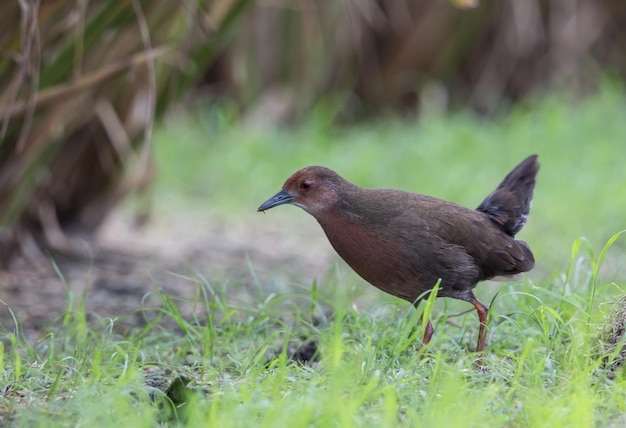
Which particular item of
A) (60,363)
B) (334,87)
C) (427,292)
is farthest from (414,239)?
(334,87)

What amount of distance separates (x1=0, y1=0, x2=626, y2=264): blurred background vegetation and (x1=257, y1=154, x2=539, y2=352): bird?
0.91m

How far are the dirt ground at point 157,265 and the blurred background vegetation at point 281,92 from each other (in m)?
0.22

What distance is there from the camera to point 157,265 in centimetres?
514

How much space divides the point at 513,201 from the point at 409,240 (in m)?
0.68

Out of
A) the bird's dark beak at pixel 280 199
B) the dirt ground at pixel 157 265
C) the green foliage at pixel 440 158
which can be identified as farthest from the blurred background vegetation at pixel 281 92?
the bird's dark beak at pixel 280 199

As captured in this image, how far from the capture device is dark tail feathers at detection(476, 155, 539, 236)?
3.81m

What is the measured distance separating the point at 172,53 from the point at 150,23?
0.30 m

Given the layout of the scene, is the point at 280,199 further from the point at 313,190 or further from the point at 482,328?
the point at 482,328

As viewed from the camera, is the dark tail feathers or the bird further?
the dark tail feathers

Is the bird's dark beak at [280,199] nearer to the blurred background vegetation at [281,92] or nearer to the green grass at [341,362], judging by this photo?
the green grass at [341,362]

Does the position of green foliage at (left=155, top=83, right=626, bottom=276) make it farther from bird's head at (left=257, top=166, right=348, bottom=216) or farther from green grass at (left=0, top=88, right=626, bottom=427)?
bird's head at (left=257, top=166, right=348, bottom=216)

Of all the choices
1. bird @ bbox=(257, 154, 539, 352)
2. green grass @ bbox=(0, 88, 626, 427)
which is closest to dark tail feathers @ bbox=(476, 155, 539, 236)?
bird @ bbox=(257, 154, 539, 352)

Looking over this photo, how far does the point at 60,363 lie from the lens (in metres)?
3.11

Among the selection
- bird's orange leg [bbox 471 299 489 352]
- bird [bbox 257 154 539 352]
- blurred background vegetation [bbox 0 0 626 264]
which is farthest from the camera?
blurred background vegetation [bbox 0 0 626 264]
